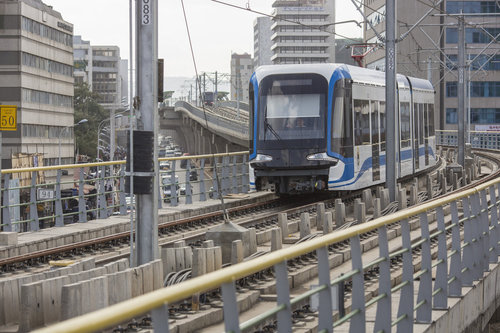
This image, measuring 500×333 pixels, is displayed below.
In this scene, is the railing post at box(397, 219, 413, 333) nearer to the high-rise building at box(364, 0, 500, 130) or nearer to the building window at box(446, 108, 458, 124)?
the high-rise building at box(364, 0, 500, 130)

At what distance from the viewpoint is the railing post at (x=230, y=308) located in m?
4.47

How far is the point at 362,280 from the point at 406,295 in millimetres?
1580

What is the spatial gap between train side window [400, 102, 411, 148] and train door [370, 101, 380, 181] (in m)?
2.65

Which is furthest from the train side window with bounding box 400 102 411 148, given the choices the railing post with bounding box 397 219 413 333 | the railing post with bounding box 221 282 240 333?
the railing post with bounding box 221 282 240 333

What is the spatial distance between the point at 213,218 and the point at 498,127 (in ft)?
277

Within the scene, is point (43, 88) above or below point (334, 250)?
above

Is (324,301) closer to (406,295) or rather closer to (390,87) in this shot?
(406,295)

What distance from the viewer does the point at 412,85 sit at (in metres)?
30.4

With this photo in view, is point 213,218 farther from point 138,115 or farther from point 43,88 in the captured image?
point 43,88

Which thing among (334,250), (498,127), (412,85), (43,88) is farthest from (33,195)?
(43,88)

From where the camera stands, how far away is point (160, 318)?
13.0 feet

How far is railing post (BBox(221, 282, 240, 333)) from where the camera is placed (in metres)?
4.47

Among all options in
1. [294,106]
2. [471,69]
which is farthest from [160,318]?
[471,69]

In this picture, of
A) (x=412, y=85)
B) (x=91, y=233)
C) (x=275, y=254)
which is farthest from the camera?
(x=412, y=85)
